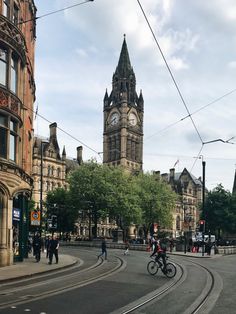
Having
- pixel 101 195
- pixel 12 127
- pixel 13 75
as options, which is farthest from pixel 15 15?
pixel 101 195

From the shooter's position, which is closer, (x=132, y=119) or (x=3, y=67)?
(x=3, y=67)

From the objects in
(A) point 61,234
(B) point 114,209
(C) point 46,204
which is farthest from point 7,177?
(A) point 61,234

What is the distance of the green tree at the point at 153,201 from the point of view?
86.6 m

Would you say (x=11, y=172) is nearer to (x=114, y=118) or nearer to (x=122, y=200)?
(x=122, y=200)

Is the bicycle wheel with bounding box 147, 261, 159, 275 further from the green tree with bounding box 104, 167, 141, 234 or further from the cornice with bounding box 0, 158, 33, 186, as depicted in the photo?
the green tree with bounding box 104, 167, 141, 234

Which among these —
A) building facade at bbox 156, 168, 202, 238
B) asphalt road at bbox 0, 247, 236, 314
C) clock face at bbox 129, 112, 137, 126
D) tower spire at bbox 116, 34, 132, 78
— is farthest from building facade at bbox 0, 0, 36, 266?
building facade at bbox 156, 168, 202, 238

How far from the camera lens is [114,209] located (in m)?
71.1

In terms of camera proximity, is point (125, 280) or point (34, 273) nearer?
point (125, 280)

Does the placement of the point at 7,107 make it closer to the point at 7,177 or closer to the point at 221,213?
the point at 7,177

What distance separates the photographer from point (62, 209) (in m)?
75.8

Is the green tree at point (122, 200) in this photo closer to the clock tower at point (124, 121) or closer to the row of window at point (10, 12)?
the row of window at point (10, 12)

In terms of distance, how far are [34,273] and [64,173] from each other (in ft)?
276

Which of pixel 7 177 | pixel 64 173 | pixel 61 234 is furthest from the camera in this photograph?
pixel 64 173

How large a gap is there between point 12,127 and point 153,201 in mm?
63398
